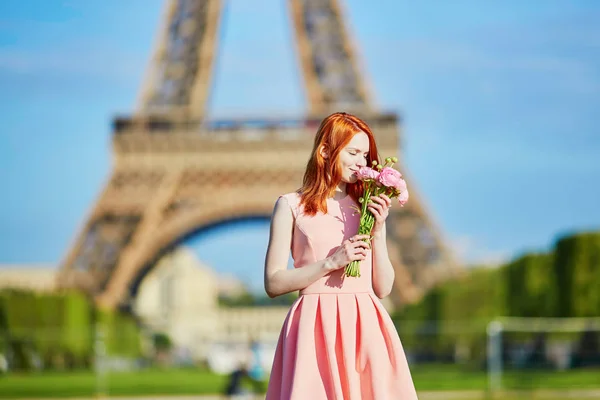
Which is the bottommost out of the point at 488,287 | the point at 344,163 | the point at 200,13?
the point at 344,163

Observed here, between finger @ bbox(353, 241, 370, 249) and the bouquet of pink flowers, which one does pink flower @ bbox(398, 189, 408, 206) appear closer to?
the bouquet of pink flowers

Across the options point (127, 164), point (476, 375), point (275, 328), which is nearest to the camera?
point (476, 375)

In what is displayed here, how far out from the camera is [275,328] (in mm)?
84438

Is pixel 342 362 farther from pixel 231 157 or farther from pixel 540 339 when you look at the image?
pixel 231 157

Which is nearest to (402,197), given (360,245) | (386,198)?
(386,198)

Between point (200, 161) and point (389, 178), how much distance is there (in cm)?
2746

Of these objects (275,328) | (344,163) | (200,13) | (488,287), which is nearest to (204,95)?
(200,13)

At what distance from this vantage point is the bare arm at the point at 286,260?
10.5 feet

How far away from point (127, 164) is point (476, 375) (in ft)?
38.8

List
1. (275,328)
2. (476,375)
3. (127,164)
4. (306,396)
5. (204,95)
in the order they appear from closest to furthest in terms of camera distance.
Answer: (306,396) → (476,375) → (127,164) → (204,95) → (275,328)

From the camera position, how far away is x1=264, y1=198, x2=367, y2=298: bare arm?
127 inches

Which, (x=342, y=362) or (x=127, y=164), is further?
(x=127, y=164)

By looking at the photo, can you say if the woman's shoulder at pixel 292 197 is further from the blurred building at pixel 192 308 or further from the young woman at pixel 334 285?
the blurred building at pixel 192 308

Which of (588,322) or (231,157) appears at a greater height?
(231,157)
